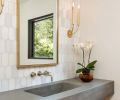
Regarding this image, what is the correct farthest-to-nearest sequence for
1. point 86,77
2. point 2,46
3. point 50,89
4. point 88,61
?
point 88,61 < point 86,77 < point 50,89 < point 2,46

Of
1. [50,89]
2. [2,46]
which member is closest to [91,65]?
[50,89]

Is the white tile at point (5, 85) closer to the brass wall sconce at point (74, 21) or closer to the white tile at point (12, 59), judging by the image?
the white tile at point (12, 59)

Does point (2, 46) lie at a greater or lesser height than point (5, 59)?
greater

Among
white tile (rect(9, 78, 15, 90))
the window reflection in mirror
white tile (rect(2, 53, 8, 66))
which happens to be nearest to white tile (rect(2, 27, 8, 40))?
white tile (rect(2, 53, 8, 66))

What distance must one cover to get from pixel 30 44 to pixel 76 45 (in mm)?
636

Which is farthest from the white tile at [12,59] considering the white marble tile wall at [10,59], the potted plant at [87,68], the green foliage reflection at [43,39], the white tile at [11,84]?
the potted plant at [87,68]

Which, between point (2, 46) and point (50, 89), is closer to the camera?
point (2, 46)

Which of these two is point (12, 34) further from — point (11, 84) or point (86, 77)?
point (86, 77)

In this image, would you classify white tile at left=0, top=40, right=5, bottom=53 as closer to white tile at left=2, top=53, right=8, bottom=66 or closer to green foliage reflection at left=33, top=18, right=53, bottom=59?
white tile at left=2, top=53, right=8, bottom=66

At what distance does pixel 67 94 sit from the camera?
53.7 inches

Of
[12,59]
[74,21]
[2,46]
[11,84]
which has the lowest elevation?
[11,84]

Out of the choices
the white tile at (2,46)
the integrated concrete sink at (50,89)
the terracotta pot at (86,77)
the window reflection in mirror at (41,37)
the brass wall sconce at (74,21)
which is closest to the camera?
the white tile at (2,46)

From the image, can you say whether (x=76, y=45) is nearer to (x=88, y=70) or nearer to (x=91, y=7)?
(x=88, y=70)

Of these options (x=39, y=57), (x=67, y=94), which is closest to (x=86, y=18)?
(x=39, y=57)
